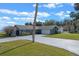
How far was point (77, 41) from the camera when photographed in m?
9.03

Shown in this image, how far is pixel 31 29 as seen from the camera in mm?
9078

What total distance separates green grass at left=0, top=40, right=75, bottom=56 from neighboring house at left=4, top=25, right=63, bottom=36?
5.9 inches

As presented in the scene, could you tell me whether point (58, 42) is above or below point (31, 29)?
below

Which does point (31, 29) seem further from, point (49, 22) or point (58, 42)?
point (58, 42)

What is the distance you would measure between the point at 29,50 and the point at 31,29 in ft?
0.95

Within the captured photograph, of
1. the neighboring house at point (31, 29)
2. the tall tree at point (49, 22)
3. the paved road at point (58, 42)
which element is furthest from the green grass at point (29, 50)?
the tall tree at point (49, 22)

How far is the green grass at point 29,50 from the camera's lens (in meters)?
8.99

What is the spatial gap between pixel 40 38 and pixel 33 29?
0.51 ft

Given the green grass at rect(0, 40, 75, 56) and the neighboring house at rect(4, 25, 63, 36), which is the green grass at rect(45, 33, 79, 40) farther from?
the green grass at rect(0, 40, 75, 56)

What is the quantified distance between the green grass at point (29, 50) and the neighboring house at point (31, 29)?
151 millimetres

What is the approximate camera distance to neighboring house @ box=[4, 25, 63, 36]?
9039 mm

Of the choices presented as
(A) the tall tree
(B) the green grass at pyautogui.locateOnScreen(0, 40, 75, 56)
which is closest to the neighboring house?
(A) the tall tree

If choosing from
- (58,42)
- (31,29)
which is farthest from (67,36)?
(31,29)

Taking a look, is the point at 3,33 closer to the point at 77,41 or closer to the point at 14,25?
the point at 14,25
